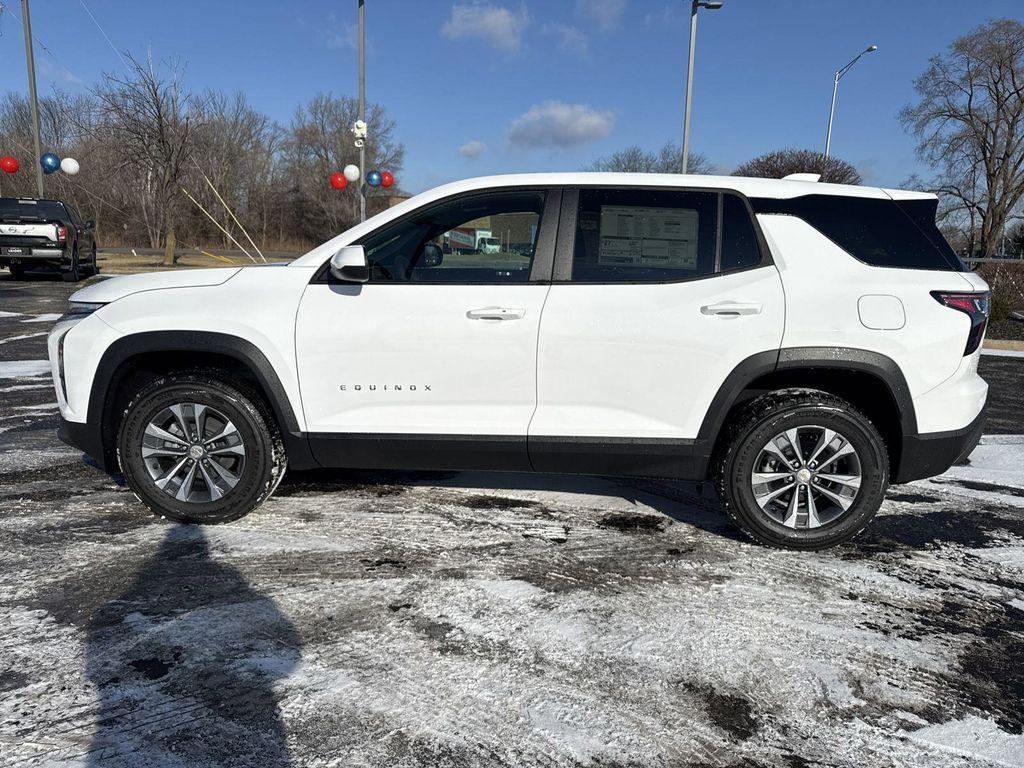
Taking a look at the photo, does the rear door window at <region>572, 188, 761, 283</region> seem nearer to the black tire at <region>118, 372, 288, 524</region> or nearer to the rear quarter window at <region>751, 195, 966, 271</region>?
the rear quarter window at <region>751, 195, 966, 271</region>

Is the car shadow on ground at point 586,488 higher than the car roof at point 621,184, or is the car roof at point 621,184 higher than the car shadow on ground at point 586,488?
the car roof at point 621,184

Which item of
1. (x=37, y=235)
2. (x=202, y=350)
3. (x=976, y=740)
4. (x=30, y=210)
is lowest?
(x=976, y=740)

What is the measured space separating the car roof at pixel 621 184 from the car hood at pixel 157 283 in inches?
16.7

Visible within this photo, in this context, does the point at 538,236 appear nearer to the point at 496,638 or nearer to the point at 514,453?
the point at 514,453

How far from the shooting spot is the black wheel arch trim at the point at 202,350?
357 centimetres

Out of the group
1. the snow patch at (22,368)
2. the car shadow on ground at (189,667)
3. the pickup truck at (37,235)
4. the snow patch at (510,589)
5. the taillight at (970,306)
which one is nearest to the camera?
the car shadow on ground at (189,667)

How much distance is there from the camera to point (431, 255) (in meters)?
3.67

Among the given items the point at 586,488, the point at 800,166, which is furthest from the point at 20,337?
the point at 800,166

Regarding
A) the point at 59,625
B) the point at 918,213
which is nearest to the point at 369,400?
the point at 59,625

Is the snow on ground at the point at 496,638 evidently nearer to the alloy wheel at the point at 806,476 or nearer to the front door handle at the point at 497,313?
the alloy wheel at the point at 806,476

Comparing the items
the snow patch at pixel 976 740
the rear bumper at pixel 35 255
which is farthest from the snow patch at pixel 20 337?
the snow patch at pixel 976 740

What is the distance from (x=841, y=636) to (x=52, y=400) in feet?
22.2

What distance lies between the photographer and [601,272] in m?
3.52

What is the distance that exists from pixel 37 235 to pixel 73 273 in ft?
5.45
